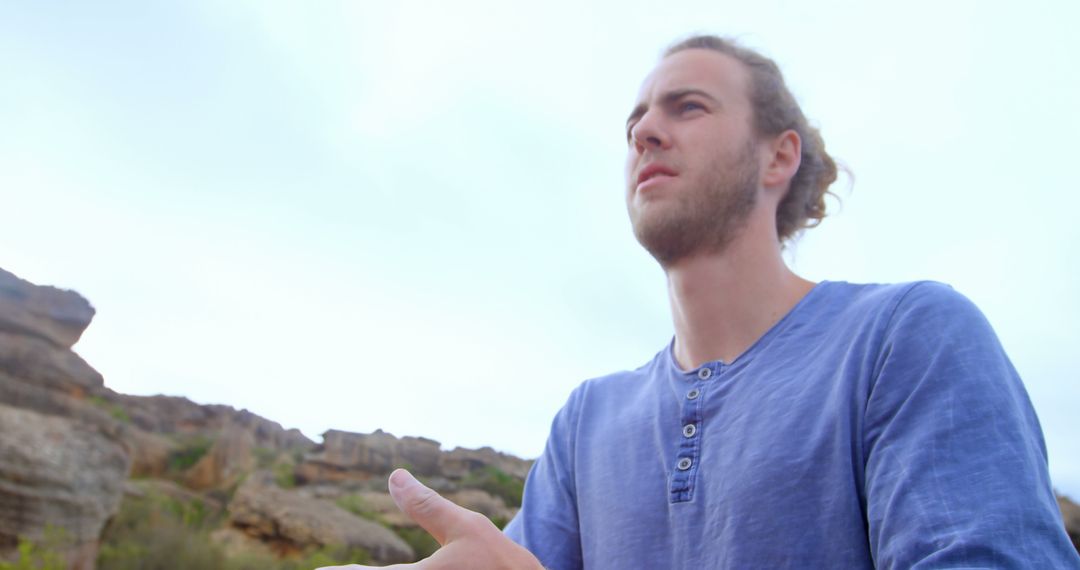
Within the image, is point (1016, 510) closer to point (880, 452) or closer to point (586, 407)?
point (880, 452)

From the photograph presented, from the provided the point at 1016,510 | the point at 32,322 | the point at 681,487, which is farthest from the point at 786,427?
the point at 32,322

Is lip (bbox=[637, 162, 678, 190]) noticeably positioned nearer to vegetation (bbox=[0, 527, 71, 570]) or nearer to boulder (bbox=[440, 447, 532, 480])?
vegetation (bbox=[0, 527, 71, 570])

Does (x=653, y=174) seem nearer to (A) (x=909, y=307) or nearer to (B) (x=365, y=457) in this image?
(A) (x=909, y=307)

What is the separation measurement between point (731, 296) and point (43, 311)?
56.3 ft

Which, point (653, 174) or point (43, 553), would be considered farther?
point (43, 553)

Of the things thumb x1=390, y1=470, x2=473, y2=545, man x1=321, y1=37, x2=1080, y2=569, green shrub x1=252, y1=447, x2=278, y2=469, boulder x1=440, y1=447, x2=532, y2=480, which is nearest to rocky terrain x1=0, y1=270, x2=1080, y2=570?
green shrub x1=252, y1=447, x2=278, y2=469

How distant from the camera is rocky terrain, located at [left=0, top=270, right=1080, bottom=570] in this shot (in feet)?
30.8

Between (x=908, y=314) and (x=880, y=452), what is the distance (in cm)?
24

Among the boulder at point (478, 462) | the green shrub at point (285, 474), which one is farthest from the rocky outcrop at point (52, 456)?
the boulder at point (478, 462)

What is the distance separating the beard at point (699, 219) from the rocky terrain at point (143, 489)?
8943 mm

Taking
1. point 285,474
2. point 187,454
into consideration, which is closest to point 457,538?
point 285,474

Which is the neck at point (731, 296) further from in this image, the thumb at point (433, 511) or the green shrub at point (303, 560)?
the green shrub at point (303, 560)

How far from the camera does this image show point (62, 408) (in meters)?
12.3

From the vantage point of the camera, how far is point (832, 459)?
1229 mm
